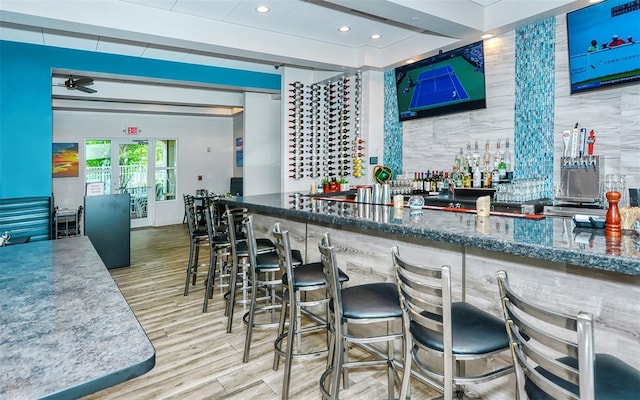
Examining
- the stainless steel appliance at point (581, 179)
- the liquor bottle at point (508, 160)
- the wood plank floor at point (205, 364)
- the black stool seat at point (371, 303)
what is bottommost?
the wood plank floor at point (205, 364)

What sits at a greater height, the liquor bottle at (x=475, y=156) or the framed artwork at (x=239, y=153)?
the framed artwork at (x=239, y=153)

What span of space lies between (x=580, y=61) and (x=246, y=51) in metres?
3.71

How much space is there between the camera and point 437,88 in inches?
199

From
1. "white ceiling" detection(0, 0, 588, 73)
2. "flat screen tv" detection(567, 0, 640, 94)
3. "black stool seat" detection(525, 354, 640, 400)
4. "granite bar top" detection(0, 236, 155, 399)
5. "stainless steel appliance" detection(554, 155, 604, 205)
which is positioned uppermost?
"white ceiling" detection(0, 0, 588, 73)

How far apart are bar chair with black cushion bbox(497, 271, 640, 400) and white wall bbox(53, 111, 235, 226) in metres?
9.58

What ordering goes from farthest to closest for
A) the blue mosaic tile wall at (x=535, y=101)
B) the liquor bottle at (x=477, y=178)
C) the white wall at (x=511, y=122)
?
the liquor bottle at (x=477, y=178)
the blue mosaic tile wall at (x=535, y=101)
the white wall at (x=511, y=122)

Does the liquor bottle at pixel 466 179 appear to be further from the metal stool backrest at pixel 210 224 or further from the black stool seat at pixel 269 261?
the metal stool backrest at pixel 210 224

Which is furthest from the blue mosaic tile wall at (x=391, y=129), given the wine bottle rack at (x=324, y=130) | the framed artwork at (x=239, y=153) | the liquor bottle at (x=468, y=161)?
the framed artwork at (x=239, y=153)

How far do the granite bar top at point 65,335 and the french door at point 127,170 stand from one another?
26.9 ft

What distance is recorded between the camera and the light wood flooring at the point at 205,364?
7.79ft

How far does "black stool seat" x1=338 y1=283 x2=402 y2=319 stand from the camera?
1.77 m

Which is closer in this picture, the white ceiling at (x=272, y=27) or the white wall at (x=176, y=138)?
the white ceiling at (x=272, y=27)

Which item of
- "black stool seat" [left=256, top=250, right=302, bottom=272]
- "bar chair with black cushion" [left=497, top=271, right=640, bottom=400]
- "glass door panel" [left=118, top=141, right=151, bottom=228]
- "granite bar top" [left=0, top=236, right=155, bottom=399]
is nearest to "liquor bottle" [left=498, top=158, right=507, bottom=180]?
"black stool seat" [left=256, top=250, right=302, bottom=272]

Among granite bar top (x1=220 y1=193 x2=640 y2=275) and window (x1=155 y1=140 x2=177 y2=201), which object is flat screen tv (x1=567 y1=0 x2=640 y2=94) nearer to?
granite bar top (x1=220 y1=193 x2=640 y2=275)
